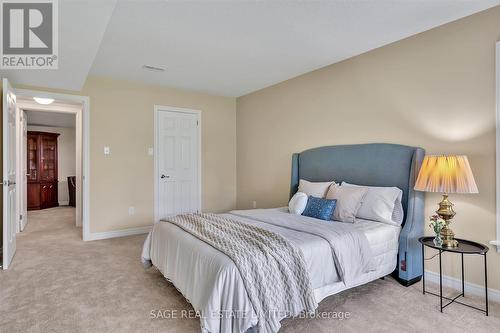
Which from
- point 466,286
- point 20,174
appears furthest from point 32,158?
point 466,286

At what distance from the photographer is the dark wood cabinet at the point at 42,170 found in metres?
7.51

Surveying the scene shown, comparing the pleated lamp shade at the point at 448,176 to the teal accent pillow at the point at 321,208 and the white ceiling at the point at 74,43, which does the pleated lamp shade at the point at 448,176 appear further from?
the white ceiling at the point at 74,43

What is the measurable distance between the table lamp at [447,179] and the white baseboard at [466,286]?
56 cm

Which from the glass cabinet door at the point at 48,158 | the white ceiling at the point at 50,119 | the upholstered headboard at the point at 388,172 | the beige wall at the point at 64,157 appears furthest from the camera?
the beige wall at the point at 64,157

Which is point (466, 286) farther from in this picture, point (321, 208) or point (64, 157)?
point (64, 157)

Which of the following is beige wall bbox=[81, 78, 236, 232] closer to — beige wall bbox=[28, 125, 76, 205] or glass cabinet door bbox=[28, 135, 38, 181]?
glass cabinet door bbox=[28, 135, 38, 181]

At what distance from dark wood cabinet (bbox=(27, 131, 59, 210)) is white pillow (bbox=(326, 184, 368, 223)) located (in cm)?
772

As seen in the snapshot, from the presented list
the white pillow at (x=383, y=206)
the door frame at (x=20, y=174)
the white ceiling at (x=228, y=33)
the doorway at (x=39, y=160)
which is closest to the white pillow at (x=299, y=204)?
the white pillow at (x=383, y=206)

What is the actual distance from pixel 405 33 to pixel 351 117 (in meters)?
1.05

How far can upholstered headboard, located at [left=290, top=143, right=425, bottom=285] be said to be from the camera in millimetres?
2775

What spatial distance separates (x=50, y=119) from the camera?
741 cm

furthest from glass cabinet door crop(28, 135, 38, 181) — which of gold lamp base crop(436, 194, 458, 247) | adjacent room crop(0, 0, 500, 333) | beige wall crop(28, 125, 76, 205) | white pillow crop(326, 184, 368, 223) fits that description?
gold lamp base crop(436, 194, 458, 247)

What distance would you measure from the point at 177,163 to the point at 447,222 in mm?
4043

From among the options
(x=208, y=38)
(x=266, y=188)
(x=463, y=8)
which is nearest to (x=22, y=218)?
(x=266, y=188)
